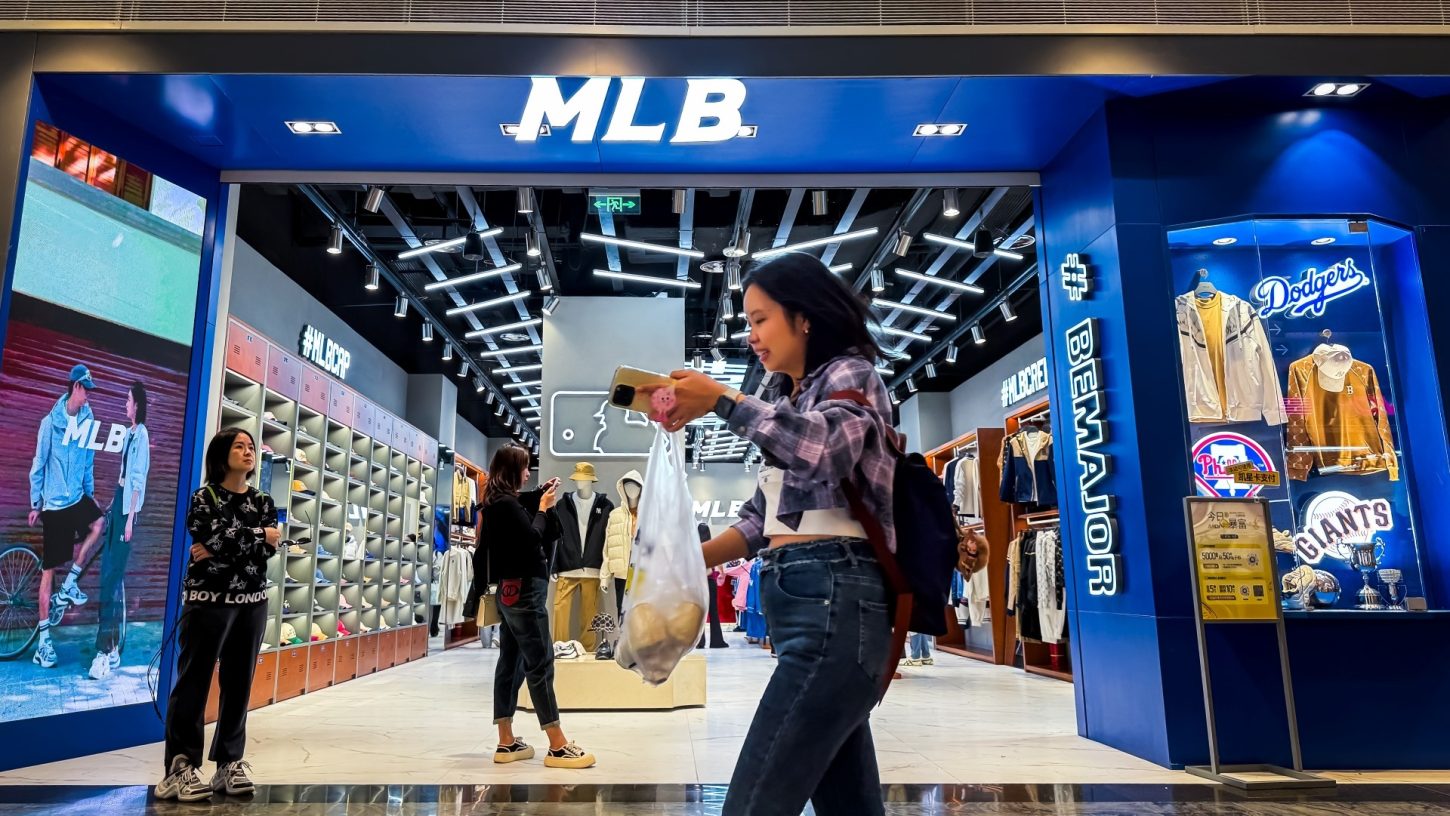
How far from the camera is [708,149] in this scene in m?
5.08

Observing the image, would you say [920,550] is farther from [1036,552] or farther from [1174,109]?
[1036,552]

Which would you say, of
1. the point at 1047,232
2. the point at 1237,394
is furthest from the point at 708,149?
the point at 1237,394

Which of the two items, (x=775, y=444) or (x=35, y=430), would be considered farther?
→ (x=35, y=430)

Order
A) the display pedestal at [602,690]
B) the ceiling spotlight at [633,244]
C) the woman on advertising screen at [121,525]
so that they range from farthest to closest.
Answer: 1. the ceiling spotlight at [633,244]
2. the display pedestal at [602,690]
3. the woman on advertising screen at [121,525]

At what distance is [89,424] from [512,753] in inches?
110

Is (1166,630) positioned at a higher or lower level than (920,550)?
lower

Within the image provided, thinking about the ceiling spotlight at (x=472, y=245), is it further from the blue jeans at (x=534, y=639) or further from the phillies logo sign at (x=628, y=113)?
the blue jeans at (x=534, y=639)

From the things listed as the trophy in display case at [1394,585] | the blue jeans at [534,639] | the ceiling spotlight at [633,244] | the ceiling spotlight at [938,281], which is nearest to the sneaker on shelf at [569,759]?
the blue jeans at [534,639]

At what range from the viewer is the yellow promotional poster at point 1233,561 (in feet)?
13.2

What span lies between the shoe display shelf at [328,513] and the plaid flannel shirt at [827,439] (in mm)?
5180

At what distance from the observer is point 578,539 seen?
22.8 feet

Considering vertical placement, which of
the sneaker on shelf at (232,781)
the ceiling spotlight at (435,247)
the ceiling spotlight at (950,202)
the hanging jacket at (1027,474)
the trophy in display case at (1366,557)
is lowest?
the sneaker on shelf at (232,781)

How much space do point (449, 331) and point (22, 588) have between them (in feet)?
23.6

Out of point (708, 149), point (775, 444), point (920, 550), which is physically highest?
point (708, 149)
